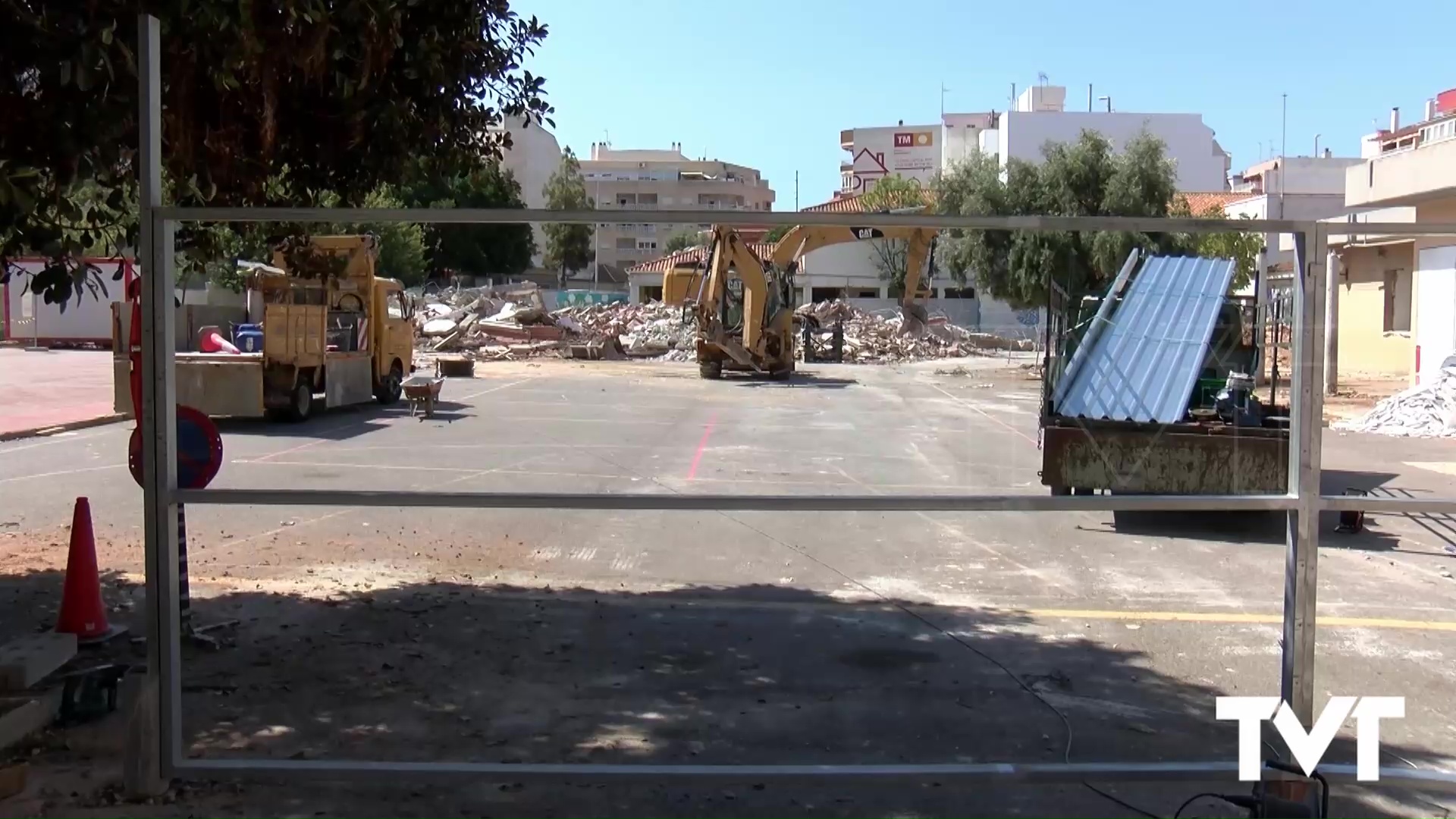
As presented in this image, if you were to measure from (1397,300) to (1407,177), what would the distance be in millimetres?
6041

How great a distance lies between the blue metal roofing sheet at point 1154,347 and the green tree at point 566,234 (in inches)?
2639

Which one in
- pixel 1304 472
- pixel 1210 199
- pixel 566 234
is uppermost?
pixel 1210 199

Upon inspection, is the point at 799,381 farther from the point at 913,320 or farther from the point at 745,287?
the point at 913,320

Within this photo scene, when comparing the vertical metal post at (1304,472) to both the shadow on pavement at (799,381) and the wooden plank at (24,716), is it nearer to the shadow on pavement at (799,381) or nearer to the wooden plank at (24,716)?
the wooden plank at (24,716)

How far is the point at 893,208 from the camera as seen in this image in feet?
174

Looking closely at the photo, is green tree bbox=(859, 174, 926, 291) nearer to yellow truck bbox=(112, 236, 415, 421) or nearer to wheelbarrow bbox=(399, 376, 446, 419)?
yellow truck bbox=(112, 236, 415, 421)

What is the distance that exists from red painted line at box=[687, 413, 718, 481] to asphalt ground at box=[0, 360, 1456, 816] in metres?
0.22

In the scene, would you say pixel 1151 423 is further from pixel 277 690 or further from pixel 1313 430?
pixel 277 690

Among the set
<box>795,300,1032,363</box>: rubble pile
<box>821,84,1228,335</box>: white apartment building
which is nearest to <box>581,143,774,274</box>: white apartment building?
<box>821,84,1228,335</box>: white apartment building

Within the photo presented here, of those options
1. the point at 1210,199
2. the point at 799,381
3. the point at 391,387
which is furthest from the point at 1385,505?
the point at 1210,199

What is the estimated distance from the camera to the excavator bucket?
3753cm

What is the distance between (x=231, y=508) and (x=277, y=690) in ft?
18.9

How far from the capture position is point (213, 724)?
5.66m

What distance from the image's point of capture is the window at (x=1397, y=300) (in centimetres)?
2962
